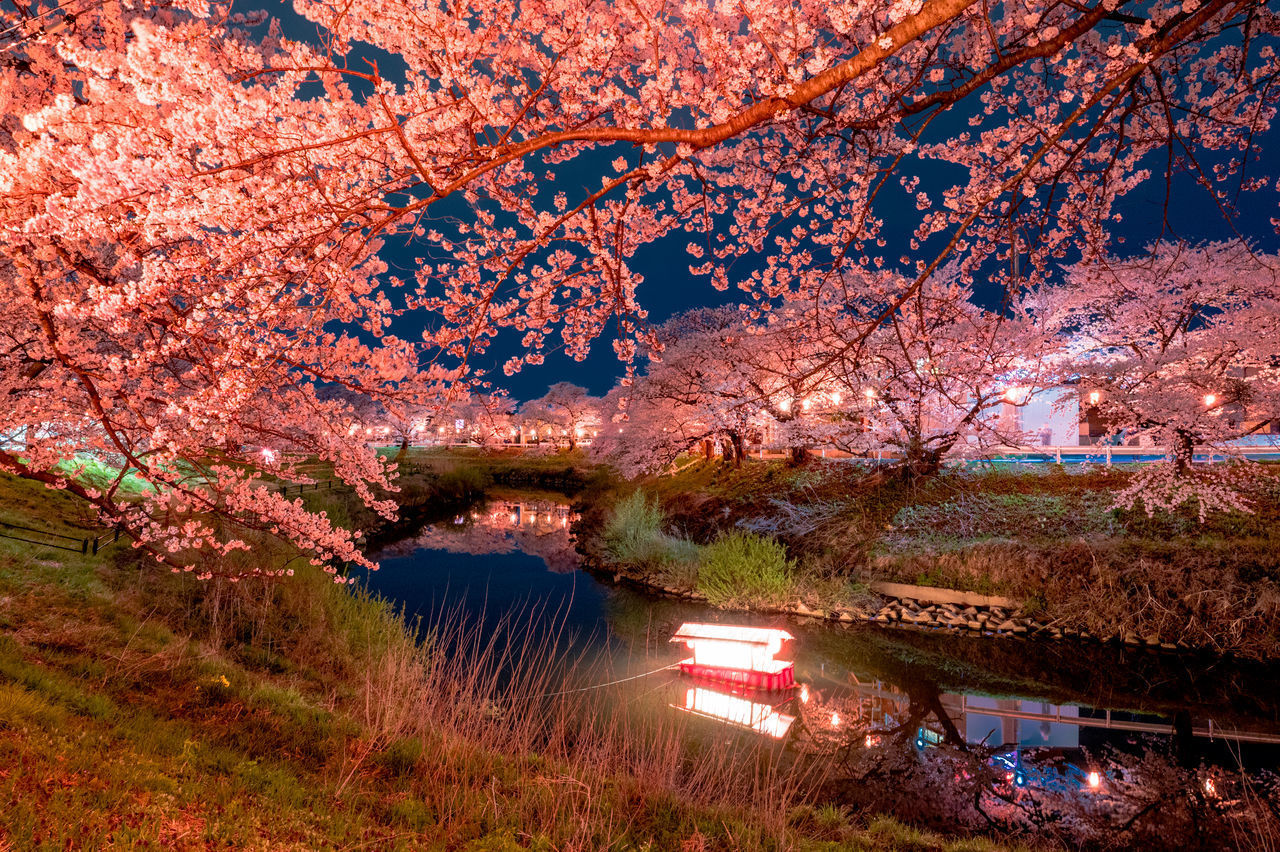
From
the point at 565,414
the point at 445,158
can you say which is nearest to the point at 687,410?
the point at 445,158

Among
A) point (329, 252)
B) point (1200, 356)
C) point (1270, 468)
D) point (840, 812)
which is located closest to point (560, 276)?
point (329, 252)

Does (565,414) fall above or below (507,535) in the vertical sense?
above

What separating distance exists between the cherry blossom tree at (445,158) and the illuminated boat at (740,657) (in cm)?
535

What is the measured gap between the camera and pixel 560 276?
5.38 m

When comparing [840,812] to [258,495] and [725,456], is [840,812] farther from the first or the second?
[725,456]

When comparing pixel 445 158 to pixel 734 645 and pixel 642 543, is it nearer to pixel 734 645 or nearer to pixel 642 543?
pixel 734 645

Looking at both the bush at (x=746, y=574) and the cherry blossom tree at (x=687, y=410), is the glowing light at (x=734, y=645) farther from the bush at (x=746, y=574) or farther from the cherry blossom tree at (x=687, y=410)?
the cherry blossom tree at (x=687, y=410)

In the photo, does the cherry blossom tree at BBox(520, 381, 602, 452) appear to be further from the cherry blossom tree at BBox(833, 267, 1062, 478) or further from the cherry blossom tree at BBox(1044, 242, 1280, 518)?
the cherry blossom tree at BBox(1044, 242, 1280, 518)

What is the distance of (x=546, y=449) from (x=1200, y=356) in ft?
140

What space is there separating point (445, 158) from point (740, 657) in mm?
7996

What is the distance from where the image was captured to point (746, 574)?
13.2 m

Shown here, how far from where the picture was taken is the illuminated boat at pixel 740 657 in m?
8.93

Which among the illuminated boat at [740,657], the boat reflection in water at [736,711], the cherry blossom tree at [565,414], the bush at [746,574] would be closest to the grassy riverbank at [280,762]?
the boat reflection in water at [736,711]

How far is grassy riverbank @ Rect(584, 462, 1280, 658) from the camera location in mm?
10266
